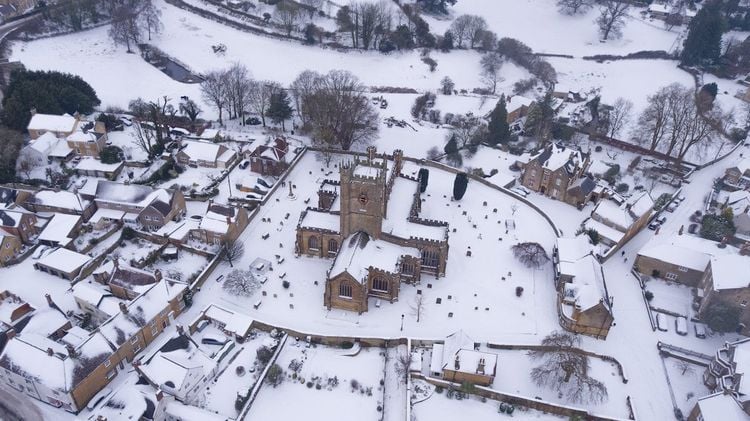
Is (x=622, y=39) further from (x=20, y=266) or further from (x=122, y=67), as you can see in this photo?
(x=20, y=266)

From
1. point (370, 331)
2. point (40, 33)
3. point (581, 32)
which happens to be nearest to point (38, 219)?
point (370, 331)

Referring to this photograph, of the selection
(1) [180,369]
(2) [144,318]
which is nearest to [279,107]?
(2) [144,318]

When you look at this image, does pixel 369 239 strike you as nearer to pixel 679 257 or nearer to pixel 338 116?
pixel 338 116

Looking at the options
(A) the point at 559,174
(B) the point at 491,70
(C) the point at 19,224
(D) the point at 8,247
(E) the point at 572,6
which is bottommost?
(D) the point at 8,247

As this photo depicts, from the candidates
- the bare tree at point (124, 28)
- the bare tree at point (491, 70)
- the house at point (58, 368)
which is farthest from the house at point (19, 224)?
the bare tree at point (491, 70)

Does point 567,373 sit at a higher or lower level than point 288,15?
lower

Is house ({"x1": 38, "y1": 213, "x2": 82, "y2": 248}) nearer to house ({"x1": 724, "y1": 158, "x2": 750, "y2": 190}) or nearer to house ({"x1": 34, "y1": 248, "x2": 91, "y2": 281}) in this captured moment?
house ({"x1": 34, "y1": 248, "x2": 91, "y2": 281})

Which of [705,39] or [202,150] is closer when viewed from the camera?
[202,150]
